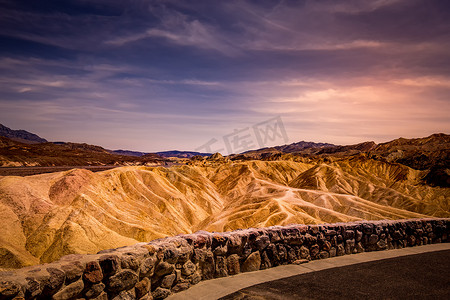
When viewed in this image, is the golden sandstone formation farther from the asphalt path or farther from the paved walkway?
the asphalt path

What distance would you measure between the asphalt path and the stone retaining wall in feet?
2.76

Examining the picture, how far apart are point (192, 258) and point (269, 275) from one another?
6.39 feet

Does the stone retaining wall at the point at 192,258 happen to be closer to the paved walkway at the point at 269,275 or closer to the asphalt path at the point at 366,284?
the paved walkway at the point at 269,275

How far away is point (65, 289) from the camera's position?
430cm

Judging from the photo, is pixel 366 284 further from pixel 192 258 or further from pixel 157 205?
pixel 157 205

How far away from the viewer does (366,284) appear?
630 centimetres

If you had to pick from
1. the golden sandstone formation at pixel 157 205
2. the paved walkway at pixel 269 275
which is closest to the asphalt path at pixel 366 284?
the paved walkway at pixel 269 275

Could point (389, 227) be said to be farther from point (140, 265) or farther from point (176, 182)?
point (176, 182)

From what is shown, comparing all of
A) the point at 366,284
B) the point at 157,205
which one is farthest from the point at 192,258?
the point at 157,205

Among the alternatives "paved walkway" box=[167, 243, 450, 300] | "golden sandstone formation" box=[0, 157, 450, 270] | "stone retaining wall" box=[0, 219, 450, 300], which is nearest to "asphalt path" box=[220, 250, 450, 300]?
"paved walkway" box=[167, 243, 450, 300]

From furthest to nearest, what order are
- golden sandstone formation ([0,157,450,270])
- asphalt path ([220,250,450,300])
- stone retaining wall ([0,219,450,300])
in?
golden sandstone formation ([0,157,450,270]) → asphalt path ([220,250,450,300]) → stone retaining wall ([0,219,450,300])

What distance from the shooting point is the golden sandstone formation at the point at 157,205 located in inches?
698

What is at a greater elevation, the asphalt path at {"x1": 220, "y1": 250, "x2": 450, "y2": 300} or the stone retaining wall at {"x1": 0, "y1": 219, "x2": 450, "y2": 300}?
the stone retaining wall at {"x1": 0, "y1": 219, "x2": 450, "y2": 300}

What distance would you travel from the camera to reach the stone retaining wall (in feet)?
14.0
